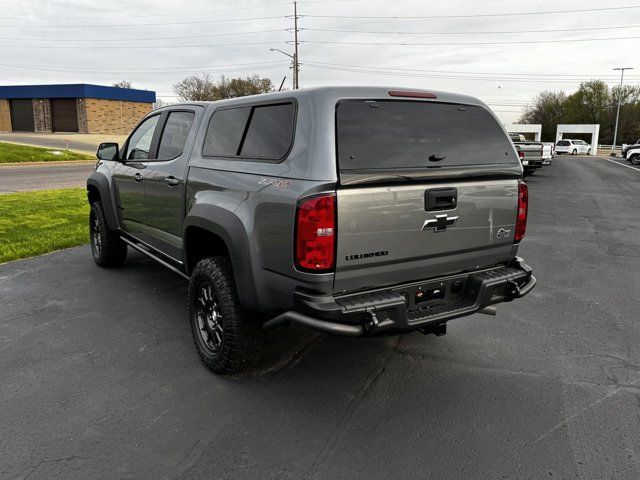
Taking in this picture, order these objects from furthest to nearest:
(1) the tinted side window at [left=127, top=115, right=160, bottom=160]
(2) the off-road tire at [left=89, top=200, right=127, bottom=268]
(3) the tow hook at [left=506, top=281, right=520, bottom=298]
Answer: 1. (2) the off-road tire at [left=89, top=200, right=127, bottom=268]
2. (1) the tinted side window at [left=127, top=115, right=160, bottom=160]
3. (3) the tow hook at [left=506, top=281, right=520, bottom=298]

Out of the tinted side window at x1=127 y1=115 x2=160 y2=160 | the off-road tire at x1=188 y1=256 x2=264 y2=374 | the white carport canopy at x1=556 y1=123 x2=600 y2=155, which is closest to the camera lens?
the off-road tire at x1=188 y1=256 x2=264 y2=374

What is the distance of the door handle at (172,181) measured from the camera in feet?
13.8

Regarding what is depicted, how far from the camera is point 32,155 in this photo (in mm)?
26000

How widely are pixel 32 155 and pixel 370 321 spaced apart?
27.8m

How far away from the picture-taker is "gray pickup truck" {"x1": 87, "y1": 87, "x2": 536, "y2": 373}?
2895 mm

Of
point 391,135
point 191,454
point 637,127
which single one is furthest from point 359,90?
point 637,127

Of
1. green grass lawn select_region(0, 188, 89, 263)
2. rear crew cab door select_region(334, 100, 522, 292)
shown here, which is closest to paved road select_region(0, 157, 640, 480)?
rear crew cab door select_region(334, 100, 522, 292)

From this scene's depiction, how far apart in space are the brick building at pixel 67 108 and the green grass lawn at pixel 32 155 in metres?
23.9

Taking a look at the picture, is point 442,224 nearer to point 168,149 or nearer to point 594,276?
point 168,149

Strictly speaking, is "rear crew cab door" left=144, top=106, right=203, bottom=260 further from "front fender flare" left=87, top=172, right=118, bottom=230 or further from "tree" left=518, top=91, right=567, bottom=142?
"tree" left=518, top=91, right=567, bottom=142

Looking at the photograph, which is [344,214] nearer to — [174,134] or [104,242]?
[174,134]

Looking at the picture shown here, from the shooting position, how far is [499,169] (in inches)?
141

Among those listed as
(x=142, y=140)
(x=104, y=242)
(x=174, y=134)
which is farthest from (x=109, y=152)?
(x=174, y=134)

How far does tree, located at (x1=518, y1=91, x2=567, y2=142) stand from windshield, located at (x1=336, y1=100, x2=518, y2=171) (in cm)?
8892
